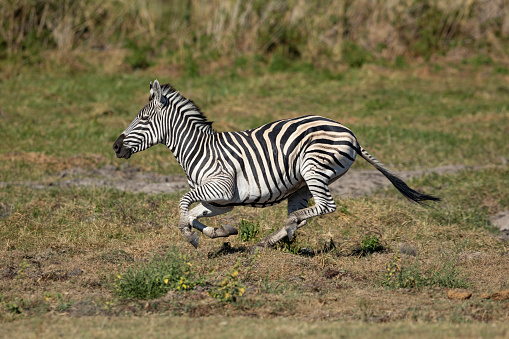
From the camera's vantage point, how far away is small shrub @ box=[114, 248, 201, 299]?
6.42 meters

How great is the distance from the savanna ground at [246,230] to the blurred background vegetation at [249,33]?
116cm

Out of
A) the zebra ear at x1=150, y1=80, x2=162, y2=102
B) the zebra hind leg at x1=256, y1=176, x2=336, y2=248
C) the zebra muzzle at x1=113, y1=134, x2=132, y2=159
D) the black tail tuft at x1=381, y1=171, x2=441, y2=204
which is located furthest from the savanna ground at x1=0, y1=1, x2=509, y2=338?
the zebra ear at x1=150, y1=80, x2=162, y2=102

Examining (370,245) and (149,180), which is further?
(149,180)

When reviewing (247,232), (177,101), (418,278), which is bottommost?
(247,232)

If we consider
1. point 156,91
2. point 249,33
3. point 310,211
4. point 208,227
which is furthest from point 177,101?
point 249,33

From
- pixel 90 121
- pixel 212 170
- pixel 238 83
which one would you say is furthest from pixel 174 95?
pixel 238 83

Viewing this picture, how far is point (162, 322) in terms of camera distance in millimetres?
5695

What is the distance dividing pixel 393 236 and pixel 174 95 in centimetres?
332

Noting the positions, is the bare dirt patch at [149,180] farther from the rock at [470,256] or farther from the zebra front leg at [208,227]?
the zebra front leg at [208,227]

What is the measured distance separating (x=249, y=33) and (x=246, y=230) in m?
12.7

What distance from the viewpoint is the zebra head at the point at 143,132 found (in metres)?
7.82

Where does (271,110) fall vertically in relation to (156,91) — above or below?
below

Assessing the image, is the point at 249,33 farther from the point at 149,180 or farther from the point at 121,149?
the point at 121,149

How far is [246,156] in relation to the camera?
7723mm
